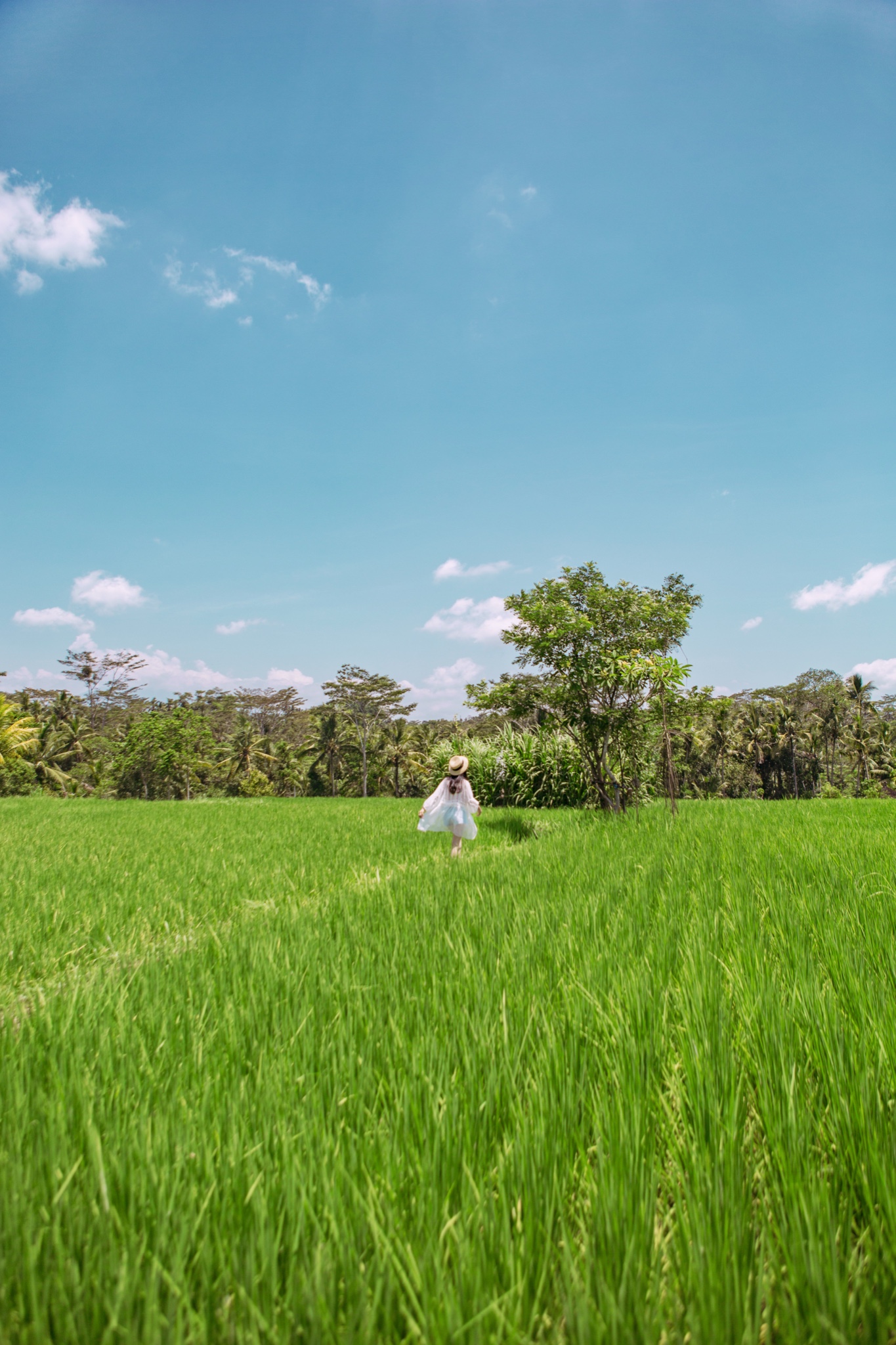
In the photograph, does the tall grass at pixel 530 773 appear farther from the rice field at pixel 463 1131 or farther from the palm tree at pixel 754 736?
the palm tree at pixel 754 736

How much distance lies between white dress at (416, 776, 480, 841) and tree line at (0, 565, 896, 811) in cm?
276

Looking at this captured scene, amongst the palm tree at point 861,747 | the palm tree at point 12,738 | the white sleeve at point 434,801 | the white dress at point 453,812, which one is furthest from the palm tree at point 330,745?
the palm tree at point 861,747

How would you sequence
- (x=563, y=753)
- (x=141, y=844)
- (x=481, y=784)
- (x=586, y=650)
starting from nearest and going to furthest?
1. (x=141, y=844)
2. (x=586, y=650)
3. (x=563, y=753)
4. (x=481, y=784)

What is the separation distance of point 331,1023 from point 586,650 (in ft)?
22.8

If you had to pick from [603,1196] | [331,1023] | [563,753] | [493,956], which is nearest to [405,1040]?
[331,1023]

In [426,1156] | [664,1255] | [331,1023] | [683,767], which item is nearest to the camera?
[664,1255]

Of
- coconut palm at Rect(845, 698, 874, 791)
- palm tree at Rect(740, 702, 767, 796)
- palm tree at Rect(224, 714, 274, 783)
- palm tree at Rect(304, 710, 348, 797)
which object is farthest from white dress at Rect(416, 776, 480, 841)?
palm tree at Rect(740, 702, 767, 796)

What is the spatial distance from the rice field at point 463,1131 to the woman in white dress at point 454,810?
3.02m

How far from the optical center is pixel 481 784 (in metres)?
13.4

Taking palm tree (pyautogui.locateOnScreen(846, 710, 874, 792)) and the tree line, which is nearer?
the tree line

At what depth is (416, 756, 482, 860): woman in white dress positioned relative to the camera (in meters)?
6.17

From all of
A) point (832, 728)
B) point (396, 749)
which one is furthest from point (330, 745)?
point (832, 728)

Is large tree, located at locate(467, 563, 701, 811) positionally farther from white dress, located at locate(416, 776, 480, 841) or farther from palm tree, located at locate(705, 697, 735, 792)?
palm tree, located at locate(705, 697, 735, 792)

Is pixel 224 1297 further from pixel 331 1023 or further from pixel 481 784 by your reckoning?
pixel 481 784
